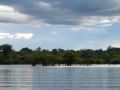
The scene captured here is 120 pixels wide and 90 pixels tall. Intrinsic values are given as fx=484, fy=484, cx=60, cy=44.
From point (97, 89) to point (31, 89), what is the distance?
8.83 m

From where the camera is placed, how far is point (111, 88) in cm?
6544

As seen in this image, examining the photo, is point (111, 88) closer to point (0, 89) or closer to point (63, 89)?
point (63, 89)

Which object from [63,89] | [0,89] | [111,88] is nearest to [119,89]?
[111,88]

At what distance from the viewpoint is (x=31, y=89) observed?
64875 millimetres

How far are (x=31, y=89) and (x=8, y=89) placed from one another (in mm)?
3232

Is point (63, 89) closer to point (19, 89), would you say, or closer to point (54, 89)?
point (54, 89)

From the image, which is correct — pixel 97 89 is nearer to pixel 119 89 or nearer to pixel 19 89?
pixel 119 89

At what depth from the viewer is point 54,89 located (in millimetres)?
63844

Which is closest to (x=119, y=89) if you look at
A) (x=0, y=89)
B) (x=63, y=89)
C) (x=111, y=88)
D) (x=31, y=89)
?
(x=111, y=88)

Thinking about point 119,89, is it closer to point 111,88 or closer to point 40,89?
point 111,88

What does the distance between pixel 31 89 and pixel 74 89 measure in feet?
19.0

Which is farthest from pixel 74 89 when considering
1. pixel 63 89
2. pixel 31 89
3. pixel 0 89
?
pixel 0 89

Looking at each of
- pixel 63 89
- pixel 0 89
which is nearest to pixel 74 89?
pixel 63 89

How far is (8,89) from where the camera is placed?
65562 mm
